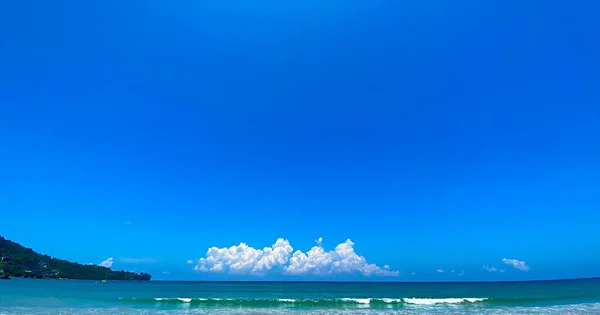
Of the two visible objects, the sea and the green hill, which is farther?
the green hill

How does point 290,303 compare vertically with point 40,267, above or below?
above

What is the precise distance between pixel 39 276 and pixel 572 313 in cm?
11183

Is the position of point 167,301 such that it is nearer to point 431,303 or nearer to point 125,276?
point 431,303

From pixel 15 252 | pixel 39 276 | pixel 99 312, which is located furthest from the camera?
pixel 15 252

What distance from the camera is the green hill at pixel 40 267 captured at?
3396 inches

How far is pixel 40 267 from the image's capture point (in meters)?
94.6

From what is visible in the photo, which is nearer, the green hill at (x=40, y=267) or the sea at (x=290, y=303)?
the sea at (x=290, y=303)

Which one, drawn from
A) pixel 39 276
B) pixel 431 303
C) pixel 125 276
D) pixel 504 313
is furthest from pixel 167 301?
pixel 125 276

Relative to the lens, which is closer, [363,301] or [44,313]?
[44,313]

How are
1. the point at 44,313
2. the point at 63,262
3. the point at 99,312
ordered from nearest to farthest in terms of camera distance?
the point at 44,313 → the point at 99,312 → the point at 63,262

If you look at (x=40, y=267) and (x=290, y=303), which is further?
(x=40, y=267)

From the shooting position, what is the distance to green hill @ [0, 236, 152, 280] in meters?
86.2

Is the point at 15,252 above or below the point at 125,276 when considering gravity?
above

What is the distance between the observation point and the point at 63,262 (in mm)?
107812
